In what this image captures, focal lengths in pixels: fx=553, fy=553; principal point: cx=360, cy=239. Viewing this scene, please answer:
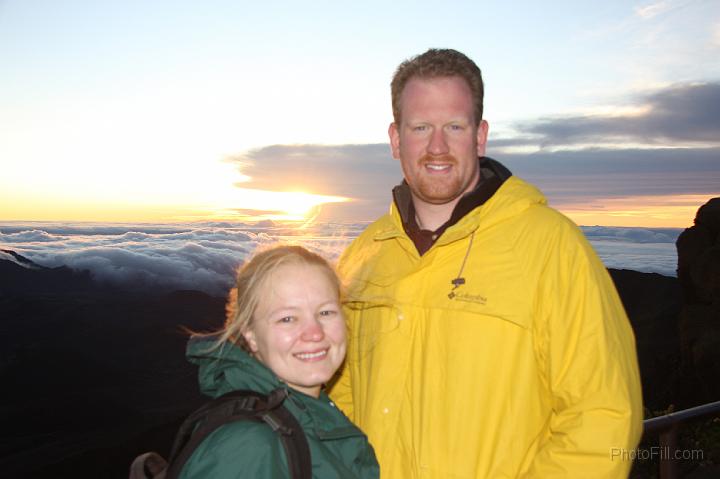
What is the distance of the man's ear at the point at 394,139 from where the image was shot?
3035mm

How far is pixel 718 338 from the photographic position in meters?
25.5

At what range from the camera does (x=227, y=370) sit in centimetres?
197

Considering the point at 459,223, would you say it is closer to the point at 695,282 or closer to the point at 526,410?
the point at 526,410

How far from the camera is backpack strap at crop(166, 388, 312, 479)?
1656 mm

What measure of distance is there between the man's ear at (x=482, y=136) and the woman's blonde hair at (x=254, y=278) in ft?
3.45

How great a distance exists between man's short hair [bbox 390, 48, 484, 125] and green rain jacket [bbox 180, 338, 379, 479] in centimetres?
162

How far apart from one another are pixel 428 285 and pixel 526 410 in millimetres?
654

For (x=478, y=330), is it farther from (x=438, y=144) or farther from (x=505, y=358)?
(x=438, y=144)

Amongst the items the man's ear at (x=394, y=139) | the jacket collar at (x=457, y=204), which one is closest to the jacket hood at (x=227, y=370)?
the jacket collar at (x=457, y=204)

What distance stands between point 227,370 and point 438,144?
1.49 metres

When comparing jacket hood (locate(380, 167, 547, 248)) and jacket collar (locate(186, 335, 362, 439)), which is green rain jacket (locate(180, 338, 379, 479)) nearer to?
jacket collar (locate(186, 335, 362, 439))

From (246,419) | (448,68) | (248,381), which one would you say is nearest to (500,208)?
(448,68)

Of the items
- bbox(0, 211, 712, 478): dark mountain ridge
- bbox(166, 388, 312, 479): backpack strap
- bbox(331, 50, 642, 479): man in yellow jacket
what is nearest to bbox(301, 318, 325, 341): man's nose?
bbox(166, 388, 312, 479): backpack strap

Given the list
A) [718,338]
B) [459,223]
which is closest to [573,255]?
[459,223]
